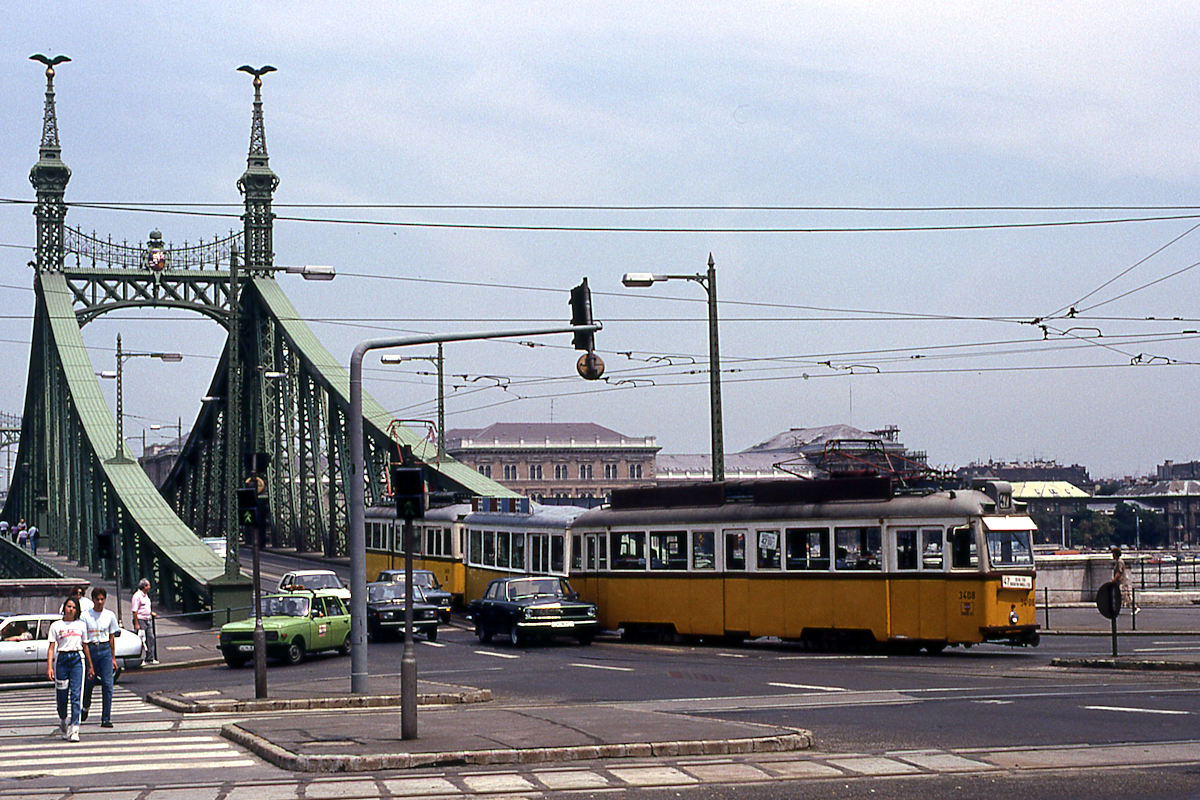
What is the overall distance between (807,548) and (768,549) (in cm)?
97

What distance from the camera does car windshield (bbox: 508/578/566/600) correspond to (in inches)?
1275

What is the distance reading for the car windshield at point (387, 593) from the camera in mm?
35188

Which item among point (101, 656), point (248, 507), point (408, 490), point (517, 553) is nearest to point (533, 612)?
point (517, 553)

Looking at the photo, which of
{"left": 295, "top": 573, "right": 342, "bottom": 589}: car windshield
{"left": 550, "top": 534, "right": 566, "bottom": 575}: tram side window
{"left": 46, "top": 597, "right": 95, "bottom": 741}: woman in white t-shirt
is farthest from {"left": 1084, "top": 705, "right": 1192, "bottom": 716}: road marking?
{"left": 295, "top": 573, "right": 342, "bottom": 589}: car windshield

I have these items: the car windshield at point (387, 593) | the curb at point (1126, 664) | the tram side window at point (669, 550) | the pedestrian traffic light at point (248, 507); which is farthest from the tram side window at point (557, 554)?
the curb at point (1126, 664)

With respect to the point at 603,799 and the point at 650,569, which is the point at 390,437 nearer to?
the point at 650,569

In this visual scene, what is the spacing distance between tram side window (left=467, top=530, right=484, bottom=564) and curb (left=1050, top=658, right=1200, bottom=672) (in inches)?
749

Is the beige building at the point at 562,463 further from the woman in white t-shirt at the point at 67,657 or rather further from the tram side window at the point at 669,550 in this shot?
the woman in white t-shirt at the point at 67,657

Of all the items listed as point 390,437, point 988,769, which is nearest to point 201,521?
point 390,437

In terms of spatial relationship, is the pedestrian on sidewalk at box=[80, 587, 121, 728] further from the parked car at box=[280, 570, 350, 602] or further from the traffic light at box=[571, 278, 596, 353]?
the parked car at box=[280, 570, 350, 602]

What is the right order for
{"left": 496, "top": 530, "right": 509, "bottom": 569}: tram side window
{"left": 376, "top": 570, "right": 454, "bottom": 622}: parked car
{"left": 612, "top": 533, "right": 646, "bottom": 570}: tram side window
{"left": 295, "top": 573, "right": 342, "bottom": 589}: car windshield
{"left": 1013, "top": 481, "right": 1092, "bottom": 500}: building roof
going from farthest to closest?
{"left": 1013, "top": 481, "right": 1092, "bottom": 500}: building roof, {"left": 295, "top": 573, "right": 342, "bottom": 589}: car windshield, {"left": 496, "top": 530, "right": 509, "bottom": 569}: tram side window, {"left": 376, "top": 570, "right": 454, "bottom": 622}: parked car, {"left": 612, "top": 533, "right": 646, "bottom": 570}: tram side window

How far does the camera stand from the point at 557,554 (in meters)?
35.0

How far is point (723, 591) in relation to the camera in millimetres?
29750

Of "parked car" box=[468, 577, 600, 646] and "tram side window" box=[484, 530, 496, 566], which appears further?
"tram side window" box=[484, 530, 496, 566]
